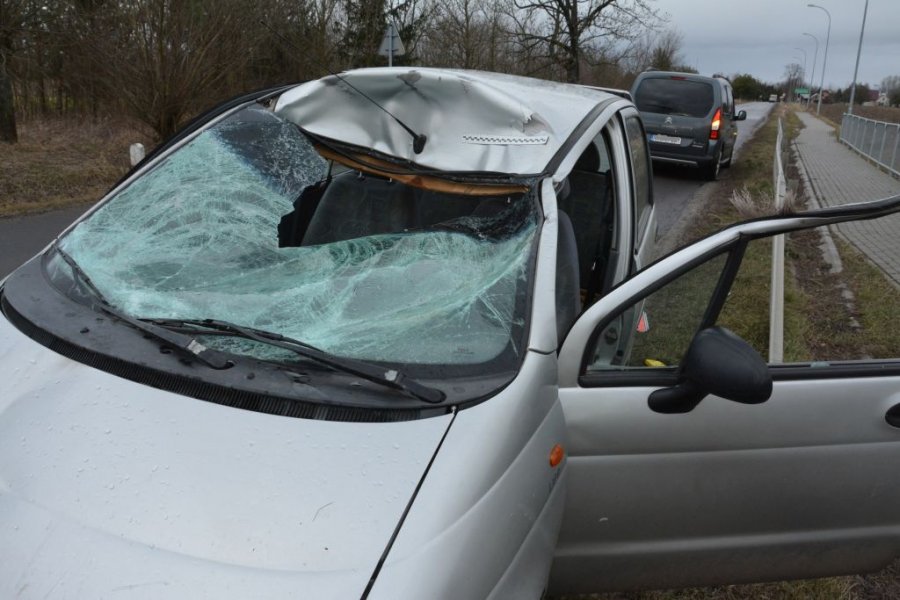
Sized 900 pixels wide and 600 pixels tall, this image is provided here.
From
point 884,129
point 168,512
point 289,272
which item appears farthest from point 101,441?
point 884,129

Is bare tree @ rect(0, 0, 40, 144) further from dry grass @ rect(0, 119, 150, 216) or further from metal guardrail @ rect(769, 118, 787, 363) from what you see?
metal guardrail @ rect(769, 118, 787, 363)

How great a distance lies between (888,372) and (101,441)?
2.10 meters

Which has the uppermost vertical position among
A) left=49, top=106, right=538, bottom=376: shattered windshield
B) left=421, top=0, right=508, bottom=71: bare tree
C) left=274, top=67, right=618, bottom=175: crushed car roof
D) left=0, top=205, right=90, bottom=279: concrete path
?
left=421, top=0, right=508, bottom=71: bare tree

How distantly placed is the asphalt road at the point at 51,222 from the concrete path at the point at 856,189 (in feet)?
5.99

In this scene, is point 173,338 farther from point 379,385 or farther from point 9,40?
point 9,40

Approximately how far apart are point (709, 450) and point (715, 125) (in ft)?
40.2

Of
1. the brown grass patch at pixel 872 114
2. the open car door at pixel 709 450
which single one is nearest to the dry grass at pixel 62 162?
the open car door at pixel 709 450

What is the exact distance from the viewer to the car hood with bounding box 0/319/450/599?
1196 mm

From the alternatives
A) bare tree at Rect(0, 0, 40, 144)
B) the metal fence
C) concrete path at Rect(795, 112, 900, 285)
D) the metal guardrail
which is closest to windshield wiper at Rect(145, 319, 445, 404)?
concrete path at Rect(795, 112, 900, 285)

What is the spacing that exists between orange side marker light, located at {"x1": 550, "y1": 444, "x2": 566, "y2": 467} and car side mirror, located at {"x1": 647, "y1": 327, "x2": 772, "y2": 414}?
0.34 m

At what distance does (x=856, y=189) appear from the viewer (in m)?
10.5

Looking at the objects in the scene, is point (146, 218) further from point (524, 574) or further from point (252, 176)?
point (524, 574)

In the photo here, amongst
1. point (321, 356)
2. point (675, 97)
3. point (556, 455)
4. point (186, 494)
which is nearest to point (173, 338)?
point (321, 356)

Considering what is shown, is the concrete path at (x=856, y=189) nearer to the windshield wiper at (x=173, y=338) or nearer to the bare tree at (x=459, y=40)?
the windshield wiper at (x=173, y=338)
